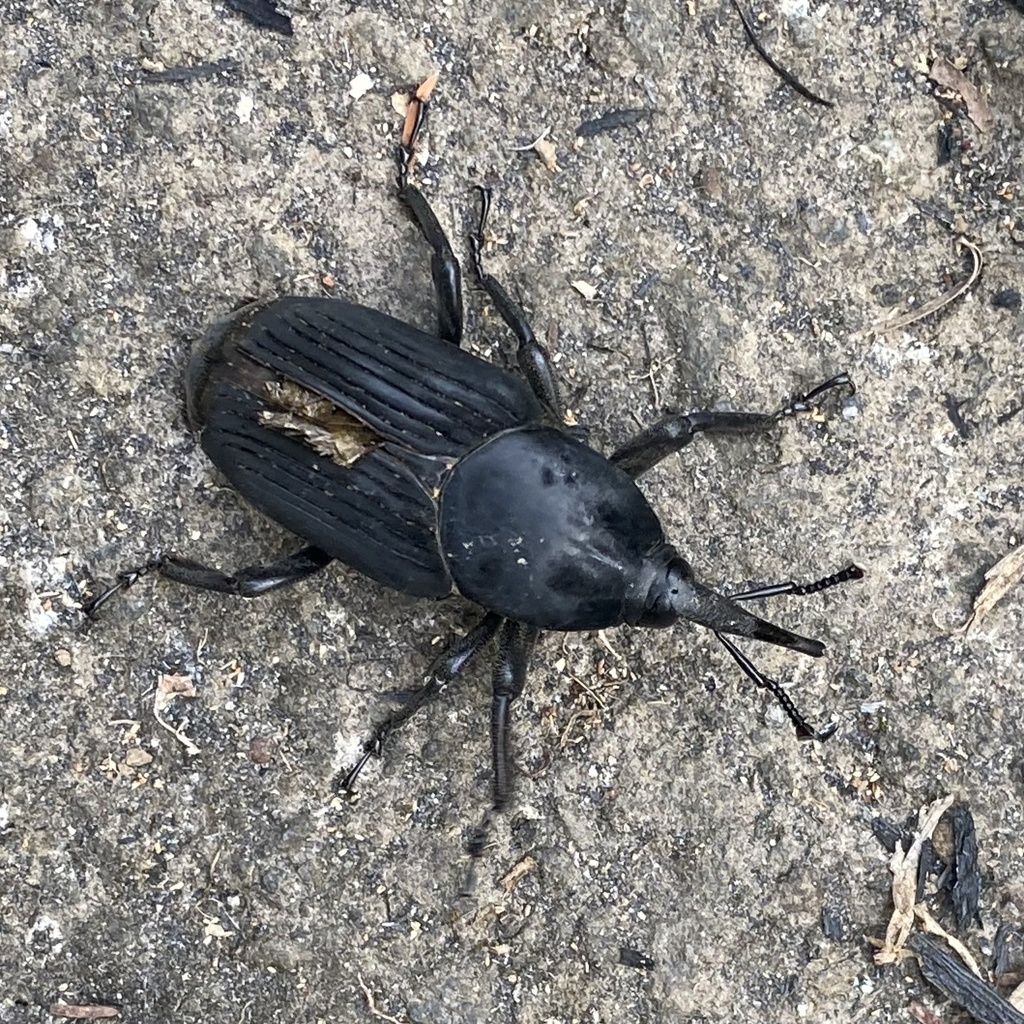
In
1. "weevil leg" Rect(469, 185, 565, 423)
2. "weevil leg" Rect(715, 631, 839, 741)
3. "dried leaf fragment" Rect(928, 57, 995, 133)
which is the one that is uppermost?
"dried leaf fragment" Rect(928, 57, 995, 133)

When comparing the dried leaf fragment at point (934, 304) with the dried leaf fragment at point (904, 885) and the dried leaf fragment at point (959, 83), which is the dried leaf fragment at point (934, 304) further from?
the dried leaf fragment at point (904, 885)

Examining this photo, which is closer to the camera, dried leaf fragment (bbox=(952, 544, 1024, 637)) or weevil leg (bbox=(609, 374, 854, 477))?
weevil leg (bbox=(609, 374, 854, 477))

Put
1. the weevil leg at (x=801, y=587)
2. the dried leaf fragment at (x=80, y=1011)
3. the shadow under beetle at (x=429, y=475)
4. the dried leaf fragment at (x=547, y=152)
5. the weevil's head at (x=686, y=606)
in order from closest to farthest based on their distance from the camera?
the shadow under beetle at (x=429, y=475), the weevil's head at (x=686, y=606), the weevil leg at (x=801, y=587), the dried leaf fragment at (x=80, y=1011), the dried leaf fragment at (x=547, y=152)

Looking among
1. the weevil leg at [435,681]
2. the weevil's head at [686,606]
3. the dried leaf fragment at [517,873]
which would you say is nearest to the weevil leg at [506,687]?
the weevil leg at [435,681]

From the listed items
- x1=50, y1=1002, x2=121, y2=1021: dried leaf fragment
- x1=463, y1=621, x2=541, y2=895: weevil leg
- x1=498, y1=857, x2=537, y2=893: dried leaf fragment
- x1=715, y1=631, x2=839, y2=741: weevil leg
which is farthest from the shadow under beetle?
x1=50, y1=1002, x2=121, y2=1021: dried leaf fragment

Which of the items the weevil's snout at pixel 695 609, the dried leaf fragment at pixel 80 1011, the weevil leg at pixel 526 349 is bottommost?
A: the dried leaf fragment at pixel 80 1011

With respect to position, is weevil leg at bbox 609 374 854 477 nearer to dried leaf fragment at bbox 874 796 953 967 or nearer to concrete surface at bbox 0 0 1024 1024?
concrete surface at bbox 0 0 1024 1024

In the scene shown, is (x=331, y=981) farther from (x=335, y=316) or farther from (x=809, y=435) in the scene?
(x=809, y=435)

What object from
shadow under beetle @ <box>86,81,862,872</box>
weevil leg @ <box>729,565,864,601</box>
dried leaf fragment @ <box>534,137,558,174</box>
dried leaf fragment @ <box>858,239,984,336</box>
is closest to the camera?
shadow under beetle @ <box>86,81,862,872</box>
